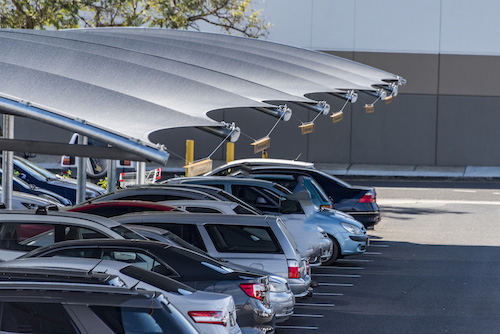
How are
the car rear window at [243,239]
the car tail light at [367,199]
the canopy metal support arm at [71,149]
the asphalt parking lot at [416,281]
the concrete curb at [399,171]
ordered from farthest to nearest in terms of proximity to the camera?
the concrete curb at [399,171]
the car tail light at [367,199]
the asphalt parking lot at [416,281]
the car rear window at [243,239]
the canopy metal support arm at [71,149]

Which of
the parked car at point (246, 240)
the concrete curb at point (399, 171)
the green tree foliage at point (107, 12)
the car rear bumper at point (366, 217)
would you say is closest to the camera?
the parked car at point (246, 240)

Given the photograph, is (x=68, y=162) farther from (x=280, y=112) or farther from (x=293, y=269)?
(x=293, y=269)

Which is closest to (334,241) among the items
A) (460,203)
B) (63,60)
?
(63,60)

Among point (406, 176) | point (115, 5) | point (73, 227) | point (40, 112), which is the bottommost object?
point (406, 176)

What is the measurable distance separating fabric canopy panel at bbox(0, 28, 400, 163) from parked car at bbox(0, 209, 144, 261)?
119 cm

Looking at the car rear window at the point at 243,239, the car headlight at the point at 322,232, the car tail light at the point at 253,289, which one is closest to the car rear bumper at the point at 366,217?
the car headlight at the point at 322,232

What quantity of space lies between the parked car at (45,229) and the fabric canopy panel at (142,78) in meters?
1.19

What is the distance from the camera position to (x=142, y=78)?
15.6m

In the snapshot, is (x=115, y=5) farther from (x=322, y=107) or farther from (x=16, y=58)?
(x=16, y=58)

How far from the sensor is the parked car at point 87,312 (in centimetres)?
553

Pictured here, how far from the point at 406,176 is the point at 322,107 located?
19317 mm

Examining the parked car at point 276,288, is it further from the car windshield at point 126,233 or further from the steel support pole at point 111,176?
the steel support pole at point 111,176

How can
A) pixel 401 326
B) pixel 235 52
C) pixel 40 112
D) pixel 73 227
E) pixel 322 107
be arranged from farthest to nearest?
pixel 235 52, pixel 322 107, pixel 401 326, pixel 73 227, pixel 40 112

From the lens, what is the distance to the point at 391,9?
3988 centimetres
